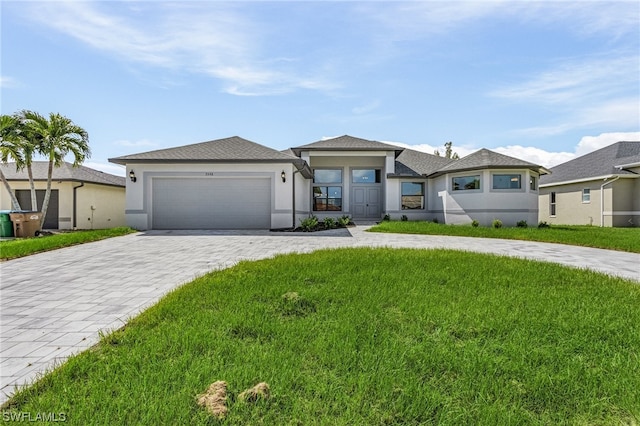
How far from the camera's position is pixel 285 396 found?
2.03 metres

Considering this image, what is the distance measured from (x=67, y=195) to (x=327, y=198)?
45.3 feet

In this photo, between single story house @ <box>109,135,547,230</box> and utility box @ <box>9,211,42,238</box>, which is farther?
single story house @ <box>109,135,547,230</box>

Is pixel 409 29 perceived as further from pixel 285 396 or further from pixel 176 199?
pixel 176 199

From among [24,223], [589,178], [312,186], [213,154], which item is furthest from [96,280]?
[589,178]

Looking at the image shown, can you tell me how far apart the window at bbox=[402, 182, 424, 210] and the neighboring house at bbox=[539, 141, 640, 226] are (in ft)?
31.3

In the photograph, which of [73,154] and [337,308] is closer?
[337,308]

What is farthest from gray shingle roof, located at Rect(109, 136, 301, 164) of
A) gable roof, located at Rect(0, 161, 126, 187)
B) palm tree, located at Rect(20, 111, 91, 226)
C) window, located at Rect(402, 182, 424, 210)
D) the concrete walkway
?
window, located at Rect(402, 182, 424, 210)

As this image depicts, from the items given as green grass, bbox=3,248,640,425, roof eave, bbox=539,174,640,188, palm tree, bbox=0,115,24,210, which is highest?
palm tree, bbox=0,115,24,210

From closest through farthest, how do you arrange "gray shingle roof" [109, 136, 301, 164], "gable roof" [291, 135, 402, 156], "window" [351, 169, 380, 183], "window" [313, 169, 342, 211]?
"gray shingle roof" [109, 136, 301, 164] < "gable roof" [291, 135, 402, 156] < "window" [313, 169, 342, 211] < "window" [351, 169, 380, 183]

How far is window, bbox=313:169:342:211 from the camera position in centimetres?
1961

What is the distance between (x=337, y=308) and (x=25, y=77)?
11.2 meters

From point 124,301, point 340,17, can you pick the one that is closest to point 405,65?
point 340,17

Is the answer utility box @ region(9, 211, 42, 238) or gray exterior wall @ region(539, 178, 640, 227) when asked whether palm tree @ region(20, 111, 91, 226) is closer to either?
utility box @ region(9, 211, 42, 238)

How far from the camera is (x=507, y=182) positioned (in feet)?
50.8
